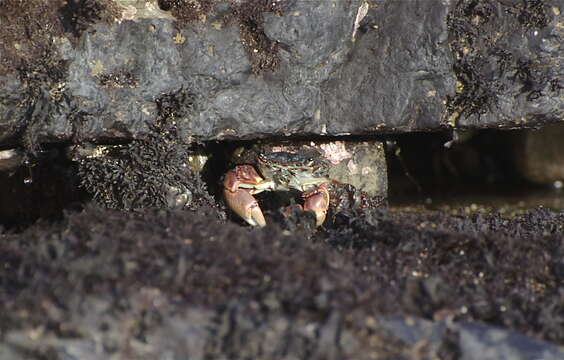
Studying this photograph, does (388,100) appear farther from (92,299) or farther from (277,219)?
(92,299)

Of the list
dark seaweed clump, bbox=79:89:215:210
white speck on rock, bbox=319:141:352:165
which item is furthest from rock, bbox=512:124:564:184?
dark seaweed clump, bbox=79:89:215:210

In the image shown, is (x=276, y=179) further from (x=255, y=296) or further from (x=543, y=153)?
(x=543, y=153)

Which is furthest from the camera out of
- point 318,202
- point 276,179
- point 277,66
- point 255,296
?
point 276,179

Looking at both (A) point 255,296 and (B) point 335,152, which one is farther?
(B) point 335,152

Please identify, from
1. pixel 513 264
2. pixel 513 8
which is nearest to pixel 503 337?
pixel 513 264

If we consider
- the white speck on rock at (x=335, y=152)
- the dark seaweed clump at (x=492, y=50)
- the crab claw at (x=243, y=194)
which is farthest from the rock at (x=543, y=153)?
the crab claw at (x=243, y=194)

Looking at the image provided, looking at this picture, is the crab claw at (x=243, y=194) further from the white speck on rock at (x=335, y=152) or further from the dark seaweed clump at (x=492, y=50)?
the dark seaweed clump at (x=492, y=50)

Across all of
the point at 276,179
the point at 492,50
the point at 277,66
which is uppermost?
the point at 492,50

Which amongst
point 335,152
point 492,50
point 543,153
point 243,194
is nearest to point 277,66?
point 243,194
